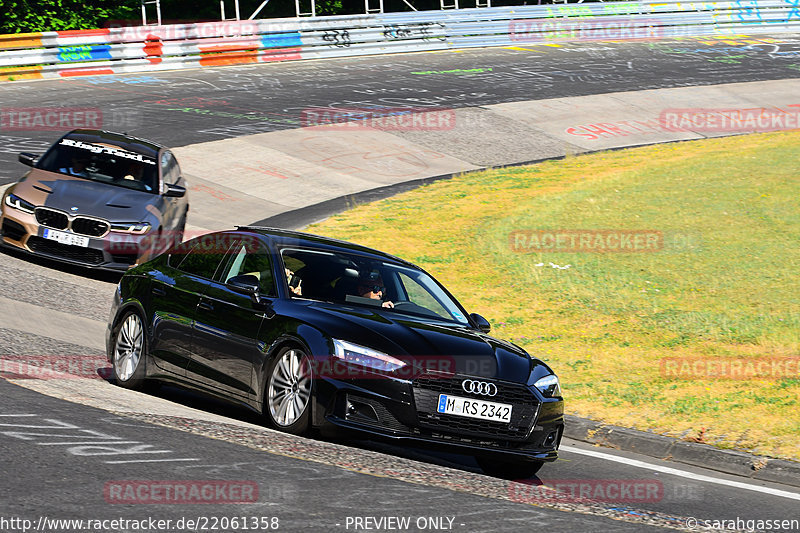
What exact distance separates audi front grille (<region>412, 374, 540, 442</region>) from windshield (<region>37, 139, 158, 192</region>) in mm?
8343

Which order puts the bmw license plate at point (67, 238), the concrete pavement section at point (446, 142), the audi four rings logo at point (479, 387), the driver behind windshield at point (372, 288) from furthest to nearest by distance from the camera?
the concrete pavement section at point (446, 142), the bmw license plate at point (67, 238), the driver behind windshield at point (372, 288), the audi four rings logo at point (479, 387)

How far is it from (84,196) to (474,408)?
7.99 metres

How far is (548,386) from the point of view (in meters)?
7.89

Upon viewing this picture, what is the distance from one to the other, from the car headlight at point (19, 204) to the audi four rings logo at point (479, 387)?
7994mm

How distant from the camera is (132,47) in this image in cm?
3134

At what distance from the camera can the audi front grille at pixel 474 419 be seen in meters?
7.30

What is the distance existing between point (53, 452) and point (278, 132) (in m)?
19.4

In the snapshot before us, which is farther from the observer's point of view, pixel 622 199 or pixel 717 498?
pixel 622 199

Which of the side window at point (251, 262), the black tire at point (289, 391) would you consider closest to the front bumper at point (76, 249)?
the side window at point (251, 262)

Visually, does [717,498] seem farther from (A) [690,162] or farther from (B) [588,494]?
(A) [690,162]

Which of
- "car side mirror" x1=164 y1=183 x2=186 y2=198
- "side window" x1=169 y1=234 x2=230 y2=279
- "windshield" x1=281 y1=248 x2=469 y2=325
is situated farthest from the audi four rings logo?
"car side mirror" x1=164 y1=183 x2=186 y2=198

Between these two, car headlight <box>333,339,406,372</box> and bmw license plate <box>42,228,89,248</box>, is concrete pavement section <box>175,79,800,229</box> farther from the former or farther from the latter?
car headlight <box>333,339,406,372</box>

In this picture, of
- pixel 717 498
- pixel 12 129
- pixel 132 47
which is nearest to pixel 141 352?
pixel 717 498

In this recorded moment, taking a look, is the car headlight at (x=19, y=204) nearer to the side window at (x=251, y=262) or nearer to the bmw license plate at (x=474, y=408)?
the side window at (x=251, y=262)
